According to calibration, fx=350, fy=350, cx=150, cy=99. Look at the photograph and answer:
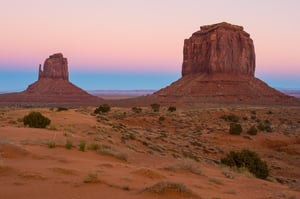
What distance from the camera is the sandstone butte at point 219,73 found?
8038 cm

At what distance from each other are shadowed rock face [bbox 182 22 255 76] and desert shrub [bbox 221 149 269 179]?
256ft

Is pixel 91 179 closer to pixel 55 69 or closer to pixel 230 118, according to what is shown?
pixel 230 118

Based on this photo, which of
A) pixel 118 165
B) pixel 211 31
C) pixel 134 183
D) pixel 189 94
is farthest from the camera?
pixel 211 31

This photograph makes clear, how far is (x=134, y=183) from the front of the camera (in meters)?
7.33

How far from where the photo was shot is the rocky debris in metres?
123

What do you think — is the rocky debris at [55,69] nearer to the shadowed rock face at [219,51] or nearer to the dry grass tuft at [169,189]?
the shadowed rock face at [219,51]

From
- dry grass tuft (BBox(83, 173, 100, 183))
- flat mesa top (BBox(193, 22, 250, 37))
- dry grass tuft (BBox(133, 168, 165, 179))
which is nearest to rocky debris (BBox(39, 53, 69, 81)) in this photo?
flat mesa top (BBox(193, 22, 250, 37))

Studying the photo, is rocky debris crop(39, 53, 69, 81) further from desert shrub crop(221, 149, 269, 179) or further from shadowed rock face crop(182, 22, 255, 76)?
desert shrub crop(221, 149, 269, 179)

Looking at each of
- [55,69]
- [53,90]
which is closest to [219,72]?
[53,90]

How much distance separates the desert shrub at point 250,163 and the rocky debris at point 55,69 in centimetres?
11403

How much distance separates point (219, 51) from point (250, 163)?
82.6 metres

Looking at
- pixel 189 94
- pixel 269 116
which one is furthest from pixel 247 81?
pixel 269 116

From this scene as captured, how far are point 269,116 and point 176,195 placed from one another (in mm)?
45546

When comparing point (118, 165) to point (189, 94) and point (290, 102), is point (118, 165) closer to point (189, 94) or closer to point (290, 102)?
point (189, 94)
